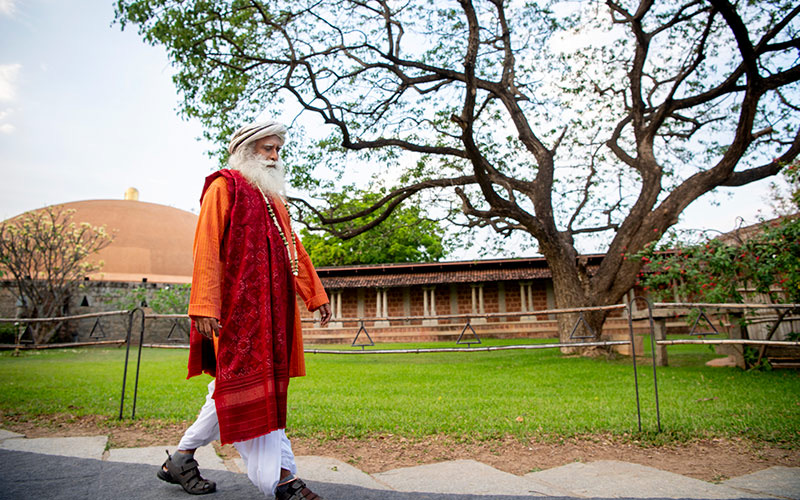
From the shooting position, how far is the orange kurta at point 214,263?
2326 mm

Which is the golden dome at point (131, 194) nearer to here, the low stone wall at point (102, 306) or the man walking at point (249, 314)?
the low stone wall at point (102, 306)

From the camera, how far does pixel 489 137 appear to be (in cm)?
1236

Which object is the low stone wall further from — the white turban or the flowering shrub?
the white turban

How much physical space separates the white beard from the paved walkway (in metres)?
1.57

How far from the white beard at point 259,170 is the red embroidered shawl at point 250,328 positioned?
0.06m

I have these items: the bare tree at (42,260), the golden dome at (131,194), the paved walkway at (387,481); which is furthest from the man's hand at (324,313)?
the golden dome at (131,194)

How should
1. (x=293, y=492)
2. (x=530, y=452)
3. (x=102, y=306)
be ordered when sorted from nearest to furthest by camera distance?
(x=293, y=492) → (x=530, y=452) → (x=102, y=306)

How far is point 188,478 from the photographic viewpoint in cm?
250

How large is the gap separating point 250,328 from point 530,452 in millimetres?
2182

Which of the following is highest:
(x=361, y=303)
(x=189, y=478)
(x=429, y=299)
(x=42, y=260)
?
(x=42, y=260)

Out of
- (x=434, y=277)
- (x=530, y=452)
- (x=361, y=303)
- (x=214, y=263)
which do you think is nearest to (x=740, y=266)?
(x=530, y=452)

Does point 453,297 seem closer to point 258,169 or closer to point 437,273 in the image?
point 437,273

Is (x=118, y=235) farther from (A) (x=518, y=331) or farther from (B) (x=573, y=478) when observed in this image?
(B) (x=573, y=478)

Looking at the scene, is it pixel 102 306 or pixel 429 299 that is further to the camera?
pixel 429 299
